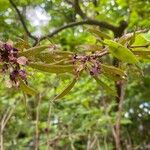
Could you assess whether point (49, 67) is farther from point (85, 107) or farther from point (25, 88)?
point (85, 107)

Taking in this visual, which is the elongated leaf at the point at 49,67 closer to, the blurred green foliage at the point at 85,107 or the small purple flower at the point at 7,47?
the small purple flower at the point at 7,47

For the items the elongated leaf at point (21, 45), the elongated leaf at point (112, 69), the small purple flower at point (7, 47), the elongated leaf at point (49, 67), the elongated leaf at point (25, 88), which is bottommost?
the elongated leaf at point (25, 88)

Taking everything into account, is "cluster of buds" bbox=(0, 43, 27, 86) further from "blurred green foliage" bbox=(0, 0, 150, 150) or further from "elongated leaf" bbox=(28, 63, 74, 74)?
"blurred green foliage" bbox=(0, 0, 150, 150)

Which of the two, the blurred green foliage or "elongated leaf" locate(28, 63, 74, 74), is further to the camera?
the blurred green foliage

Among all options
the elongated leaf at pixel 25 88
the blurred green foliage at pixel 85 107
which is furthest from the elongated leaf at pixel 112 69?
the blurred green foliage at pixel 85 107

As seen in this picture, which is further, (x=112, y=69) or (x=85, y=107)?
(x=85, y=107)

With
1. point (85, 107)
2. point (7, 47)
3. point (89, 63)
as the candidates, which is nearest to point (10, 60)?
point (7, 47)

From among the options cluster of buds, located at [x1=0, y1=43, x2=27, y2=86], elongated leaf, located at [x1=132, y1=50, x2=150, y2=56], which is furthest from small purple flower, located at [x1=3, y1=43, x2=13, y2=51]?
elongated leaf, located at [x1=132, y1=50, x2=150, y2=56]

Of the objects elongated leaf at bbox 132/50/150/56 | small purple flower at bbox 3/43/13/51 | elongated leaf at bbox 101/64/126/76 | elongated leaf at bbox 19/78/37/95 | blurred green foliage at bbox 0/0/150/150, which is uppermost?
blurred green foliage at bbox 0/0/150/150

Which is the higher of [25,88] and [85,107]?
[85,107]
